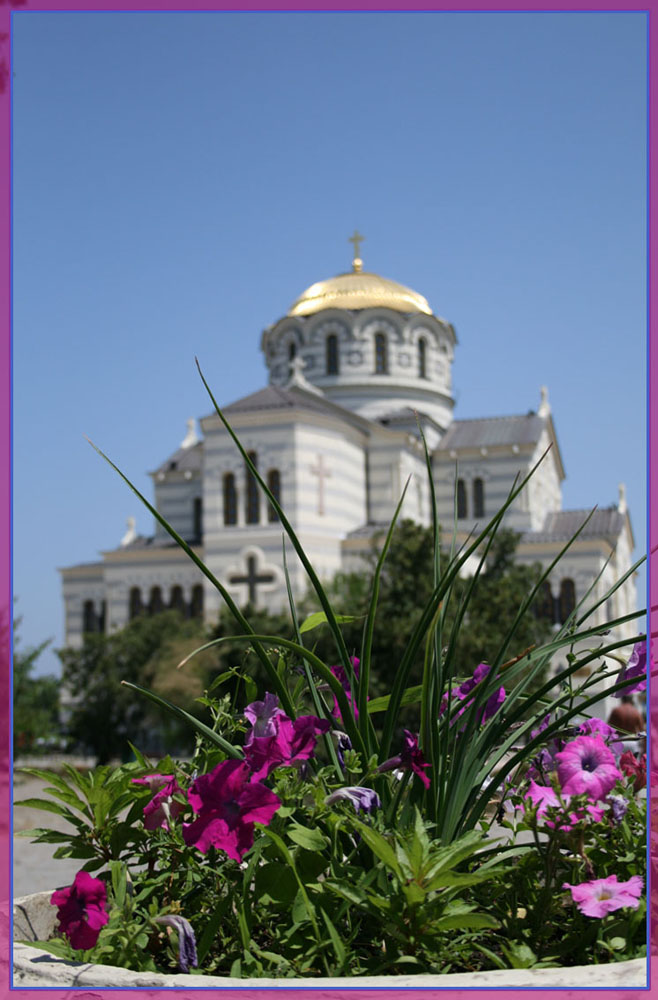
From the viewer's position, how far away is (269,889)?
1.87 metres

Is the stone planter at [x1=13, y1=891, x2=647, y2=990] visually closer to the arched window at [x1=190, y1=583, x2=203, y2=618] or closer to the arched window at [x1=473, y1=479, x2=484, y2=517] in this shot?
the arched window at [x1=190, y1=583, x2=203, y2=618]

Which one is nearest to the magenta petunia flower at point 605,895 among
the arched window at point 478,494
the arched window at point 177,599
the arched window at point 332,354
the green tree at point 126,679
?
the green tree at point 126,679

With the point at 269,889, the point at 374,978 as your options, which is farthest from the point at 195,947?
the point at 374,978

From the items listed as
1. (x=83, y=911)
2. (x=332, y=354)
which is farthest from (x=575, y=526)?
(x=83, y=911)

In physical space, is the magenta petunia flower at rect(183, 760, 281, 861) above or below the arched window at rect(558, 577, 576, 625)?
above

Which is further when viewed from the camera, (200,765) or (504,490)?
(504,490)

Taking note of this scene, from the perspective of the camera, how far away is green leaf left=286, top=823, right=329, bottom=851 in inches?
71.7

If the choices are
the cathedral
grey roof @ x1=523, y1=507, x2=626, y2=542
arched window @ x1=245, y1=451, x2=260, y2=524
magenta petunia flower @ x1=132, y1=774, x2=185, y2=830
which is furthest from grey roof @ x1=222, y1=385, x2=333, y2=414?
magenta petunia flower @ x1=132, y1=774, x2=185, y2=830

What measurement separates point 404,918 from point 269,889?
27 centimetres

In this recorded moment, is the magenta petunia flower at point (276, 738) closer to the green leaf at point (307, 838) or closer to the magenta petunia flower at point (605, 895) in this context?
the green leaf at point (307, 838)

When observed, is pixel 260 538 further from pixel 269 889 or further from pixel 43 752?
pixel 269 889

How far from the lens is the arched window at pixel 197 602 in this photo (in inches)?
1081

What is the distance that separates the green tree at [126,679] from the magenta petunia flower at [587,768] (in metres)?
20.2

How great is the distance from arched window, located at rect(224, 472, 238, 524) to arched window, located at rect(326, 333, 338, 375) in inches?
236
